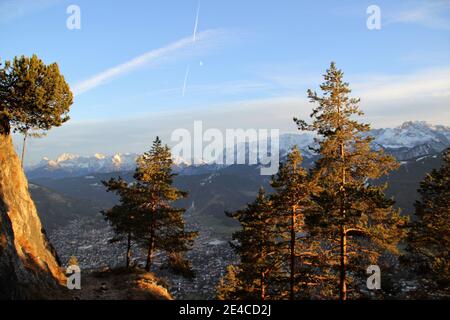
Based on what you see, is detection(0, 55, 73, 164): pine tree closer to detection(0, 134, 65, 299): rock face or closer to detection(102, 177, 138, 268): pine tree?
detection(0, 134, 65, 299): rock face

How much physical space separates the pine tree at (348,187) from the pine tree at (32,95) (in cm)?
2414

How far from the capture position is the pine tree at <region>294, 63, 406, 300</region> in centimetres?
1842

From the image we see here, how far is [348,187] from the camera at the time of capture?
1848 centimetres

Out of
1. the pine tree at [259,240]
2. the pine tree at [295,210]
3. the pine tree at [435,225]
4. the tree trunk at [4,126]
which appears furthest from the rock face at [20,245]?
the pine tree at [435,225]

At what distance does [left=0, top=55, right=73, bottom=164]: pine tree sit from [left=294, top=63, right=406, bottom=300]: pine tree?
79.2ft

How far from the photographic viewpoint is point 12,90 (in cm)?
2992

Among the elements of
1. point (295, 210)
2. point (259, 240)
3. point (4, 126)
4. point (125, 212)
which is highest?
point (4, 126)

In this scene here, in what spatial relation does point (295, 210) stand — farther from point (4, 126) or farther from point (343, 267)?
point (4, 126)

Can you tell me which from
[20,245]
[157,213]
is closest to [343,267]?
[157,213]

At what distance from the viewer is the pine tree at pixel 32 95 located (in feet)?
97.7

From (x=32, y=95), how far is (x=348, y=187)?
28.2 metres

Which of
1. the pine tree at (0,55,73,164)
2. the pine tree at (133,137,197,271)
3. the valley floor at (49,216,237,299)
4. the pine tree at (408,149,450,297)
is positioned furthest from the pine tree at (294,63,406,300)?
the valley floor at (49,216,237,299)
